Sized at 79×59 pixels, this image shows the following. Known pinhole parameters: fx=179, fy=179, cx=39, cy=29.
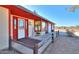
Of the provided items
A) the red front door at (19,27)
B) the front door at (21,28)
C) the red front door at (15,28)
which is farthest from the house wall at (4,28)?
the front door at (21,28)

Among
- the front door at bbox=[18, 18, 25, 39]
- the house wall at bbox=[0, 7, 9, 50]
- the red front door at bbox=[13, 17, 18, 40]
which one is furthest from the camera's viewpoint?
the front door at bbox=[18, 18, 25, 39]

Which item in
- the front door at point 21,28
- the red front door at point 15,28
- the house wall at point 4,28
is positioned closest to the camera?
the house wall at point 4,28

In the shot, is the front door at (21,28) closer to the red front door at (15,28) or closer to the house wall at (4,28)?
the red front door at (15,28)

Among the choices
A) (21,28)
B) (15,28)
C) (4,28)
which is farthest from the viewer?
(21,28)

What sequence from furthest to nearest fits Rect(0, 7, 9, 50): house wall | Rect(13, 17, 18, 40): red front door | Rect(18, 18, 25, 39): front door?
1. Rect(18, 18, 25, 39): front door
2. Rect(13, 17, 18, 40): red front door
3. Rect(0, 7, 9, 50): house wall

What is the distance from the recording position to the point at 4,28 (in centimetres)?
681

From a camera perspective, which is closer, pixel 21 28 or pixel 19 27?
pixel 19 27

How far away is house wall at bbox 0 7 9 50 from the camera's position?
6645 mm

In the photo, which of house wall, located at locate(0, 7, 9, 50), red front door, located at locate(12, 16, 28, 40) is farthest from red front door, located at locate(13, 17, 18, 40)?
house wall, located at locate(0, 7, 9, 50)

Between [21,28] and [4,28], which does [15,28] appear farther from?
[4,28]

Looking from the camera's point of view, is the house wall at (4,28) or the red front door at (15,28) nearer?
the house wall at (4,28)

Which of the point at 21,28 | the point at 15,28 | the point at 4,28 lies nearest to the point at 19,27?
the point at 21,28

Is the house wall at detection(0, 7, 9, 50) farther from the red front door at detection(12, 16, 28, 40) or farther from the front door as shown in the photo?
the front door

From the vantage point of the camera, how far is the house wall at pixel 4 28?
21.8ft
